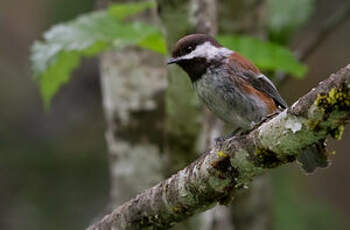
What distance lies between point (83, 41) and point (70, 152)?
356cm

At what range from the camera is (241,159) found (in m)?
2.73

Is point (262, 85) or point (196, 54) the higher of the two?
point (196, 54)

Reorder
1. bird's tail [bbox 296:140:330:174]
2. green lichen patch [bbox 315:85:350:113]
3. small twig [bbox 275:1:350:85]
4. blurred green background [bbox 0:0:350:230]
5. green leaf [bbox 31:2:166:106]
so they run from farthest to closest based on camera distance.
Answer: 1. blurred green background [bbox 0:0:350:230]
2. small twig [bbox 275:1:350:85]
3. green leaf [bbox 31:2:166:106]
4. bird's tail [bbox 296:140:330:174]
5. green lichen patch [bbox 315:85:350:113]

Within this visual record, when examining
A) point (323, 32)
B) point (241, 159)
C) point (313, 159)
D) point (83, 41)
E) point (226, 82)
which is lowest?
point (313, 159)

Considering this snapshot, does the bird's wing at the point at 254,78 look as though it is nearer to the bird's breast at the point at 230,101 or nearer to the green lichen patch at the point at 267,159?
the bird's breast at the point at 230,101

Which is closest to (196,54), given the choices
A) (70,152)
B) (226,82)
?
(226,82)

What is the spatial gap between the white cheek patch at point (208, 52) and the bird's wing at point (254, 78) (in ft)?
0.29

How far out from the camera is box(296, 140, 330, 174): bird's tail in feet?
9.70

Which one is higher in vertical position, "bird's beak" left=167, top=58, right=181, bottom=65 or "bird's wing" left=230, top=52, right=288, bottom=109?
"bird's beak" left=167, top=58, right=181, bottom=65

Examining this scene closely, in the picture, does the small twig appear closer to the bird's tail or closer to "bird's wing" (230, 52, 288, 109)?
"bird's wing" (230, 52, 288, 109)

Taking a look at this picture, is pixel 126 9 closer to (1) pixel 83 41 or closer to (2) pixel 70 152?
(1) pixel 83 41

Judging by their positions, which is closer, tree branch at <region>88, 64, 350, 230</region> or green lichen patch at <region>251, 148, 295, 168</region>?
tree branch at <region>88, 64, 350, 230</region>

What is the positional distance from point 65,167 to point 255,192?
253 cm

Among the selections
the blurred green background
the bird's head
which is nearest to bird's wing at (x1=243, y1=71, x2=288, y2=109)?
the bird's head
